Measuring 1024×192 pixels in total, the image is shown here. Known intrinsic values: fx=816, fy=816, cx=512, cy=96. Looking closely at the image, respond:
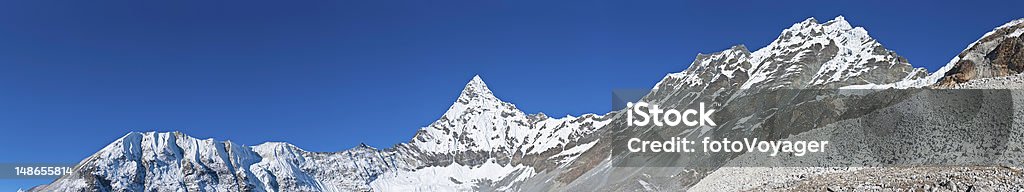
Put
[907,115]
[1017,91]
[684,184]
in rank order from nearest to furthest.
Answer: [1017,91] → [907,115] → [684,184]

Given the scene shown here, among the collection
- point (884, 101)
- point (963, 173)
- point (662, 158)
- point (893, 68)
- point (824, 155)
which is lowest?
point (963, 173)

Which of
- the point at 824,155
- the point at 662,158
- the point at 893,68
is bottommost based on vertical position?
the point at 824,155

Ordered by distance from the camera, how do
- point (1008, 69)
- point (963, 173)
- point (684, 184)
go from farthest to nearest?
1. point (684, 184)
2. point (1008, 69)
3. point (963, 173)

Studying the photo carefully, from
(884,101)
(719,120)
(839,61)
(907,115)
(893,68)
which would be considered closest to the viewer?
(907,115)

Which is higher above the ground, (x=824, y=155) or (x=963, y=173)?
(x=824, y=155)

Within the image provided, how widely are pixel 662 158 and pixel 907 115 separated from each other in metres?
95.3

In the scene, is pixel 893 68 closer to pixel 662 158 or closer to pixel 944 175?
pixel 662 158

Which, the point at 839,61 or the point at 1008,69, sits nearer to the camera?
the point at 1008,69

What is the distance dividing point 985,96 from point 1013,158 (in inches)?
397

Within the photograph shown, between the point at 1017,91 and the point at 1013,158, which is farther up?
the point at 1017,91

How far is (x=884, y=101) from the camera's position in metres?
72.8

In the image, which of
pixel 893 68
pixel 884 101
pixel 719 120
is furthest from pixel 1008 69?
pixel 893 68

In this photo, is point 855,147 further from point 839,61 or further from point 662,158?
point 839,61

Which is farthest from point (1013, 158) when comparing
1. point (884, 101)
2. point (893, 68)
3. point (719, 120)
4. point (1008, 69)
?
point (893, 68)
